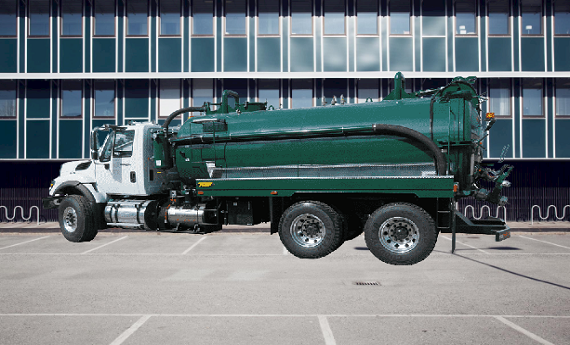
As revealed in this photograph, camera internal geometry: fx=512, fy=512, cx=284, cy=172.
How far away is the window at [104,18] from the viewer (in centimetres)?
2620

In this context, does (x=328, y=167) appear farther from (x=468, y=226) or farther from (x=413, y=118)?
(x=468, y=226)

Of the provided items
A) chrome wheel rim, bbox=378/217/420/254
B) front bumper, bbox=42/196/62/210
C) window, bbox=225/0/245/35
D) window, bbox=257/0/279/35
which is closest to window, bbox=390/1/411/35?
window, bbox=257/0/279/35

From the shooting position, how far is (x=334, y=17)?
2581 cm

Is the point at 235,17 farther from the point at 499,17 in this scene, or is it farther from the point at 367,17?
the point at 499,17

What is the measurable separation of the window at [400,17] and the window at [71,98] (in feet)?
53.5

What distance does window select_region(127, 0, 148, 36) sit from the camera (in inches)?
1030

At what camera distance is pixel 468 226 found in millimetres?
9828

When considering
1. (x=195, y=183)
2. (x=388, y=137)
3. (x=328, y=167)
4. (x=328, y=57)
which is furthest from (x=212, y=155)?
(x=328, y=57)

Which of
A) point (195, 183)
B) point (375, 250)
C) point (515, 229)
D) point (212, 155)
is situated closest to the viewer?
point (375, 250)

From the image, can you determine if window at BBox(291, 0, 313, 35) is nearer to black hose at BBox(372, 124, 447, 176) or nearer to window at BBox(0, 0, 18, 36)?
window at BBox(0, 0, 18, 36)

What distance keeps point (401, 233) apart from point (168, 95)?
1901cm

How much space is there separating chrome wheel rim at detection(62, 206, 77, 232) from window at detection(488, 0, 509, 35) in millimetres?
21570

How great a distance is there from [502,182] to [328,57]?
16.5 metres

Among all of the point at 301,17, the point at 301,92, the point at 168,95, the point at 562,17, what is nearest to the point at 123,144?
the point at 168,95
